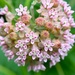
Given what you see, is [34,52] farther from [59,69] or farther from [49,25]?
[59,69]

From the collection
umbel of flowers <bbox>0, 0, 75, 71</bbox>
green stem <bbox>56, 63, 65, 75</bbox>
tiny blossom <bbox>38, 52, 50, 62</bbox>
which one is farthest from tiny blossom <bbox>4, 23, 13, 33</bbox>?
green stem <bbox>56, 63, 65, 75</bbox>

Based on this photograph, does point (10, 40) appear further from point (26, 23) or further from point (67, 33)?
point (67, 33)

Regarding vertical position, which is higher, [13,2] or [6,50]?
[13,2]

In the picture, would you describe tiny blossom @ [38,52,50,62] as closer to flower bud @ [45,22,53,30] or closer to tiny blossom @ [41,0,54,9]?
flower bud @ [45,22,53,30]

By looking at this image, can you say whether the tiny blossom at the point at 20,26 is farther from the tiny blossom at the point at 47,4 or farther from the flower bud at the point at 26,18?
the tiny blossom at the point at 47,4

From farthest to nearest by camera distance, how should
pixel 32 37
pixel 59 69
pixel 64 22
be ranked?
pixel 59 69
pixel 64 22
pixel 32 37

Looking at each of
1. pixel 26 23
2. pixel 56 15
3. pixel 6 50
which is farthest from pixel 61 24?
pixel 6 50

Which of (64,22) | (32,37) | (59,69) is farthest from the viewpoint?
(59,69)

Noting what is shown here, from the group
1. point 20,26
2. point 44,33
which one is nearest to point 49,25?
point 44,33
